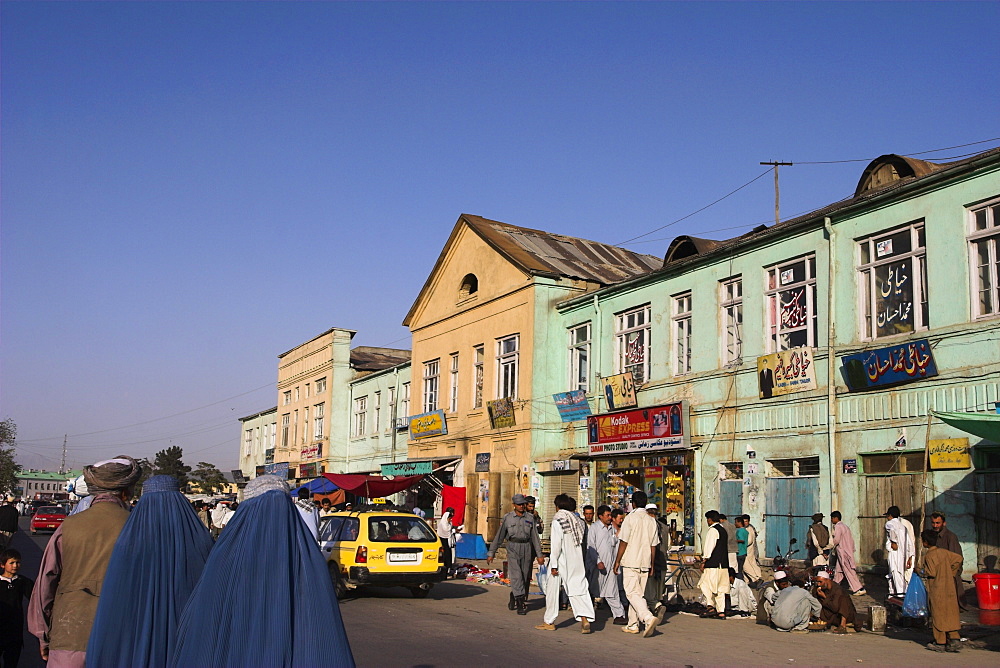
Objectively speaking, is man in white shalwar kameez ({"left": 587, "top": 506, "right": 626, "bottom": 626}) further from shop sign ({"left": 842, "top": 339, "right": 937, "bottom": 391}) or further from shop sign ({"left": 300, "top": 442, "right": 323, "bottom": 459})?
shop sign ({"left": 300, "top": 442, "right": 323, "bottom": 459})

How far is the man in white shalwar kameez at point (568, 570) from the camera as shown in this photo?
13.0 metres

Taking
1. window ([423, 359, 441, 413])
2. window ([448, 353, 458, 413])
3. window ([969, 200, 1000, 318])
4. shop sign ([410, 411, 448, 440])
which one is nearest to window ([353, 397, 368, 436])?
shop sign ([410, 411, 448, 440])

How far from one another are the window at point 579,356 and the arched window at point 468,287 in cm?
577

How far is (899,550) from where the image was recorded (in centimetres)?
1598

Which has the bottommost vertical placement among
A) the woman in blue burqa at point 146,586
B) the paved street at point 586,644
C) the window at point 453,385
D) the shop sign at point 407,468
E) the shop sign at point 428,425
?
the paved street at point 586,644

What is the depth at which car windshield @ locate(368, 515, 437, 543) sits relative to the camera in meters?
16.6

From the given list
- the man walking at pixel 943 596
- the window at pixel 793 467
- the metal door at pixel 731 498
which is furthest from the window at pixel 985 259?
the metal door at pixel 731 498

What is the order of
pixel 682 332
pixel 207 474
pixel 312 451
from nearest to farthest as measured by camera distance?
pixel 682 332 < pixel 312 451 < pixel 207 474

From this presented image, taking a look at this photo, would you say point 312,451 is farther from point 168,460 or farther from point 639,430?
point 168,460

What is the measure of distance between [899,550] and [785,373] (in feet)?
16.2

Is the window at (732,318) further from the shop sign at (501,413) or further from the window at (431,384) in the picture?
the window at (431,384)

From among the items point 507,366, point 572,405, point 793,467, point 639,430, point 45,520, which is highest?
point 507,366

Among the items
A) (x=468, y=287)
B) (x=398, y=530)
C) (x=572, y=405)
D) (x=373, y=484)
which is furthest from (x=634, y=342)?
(x=398, y=530)

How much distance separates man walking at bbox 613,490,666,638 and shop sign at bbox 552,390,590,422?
1375 centimetres
